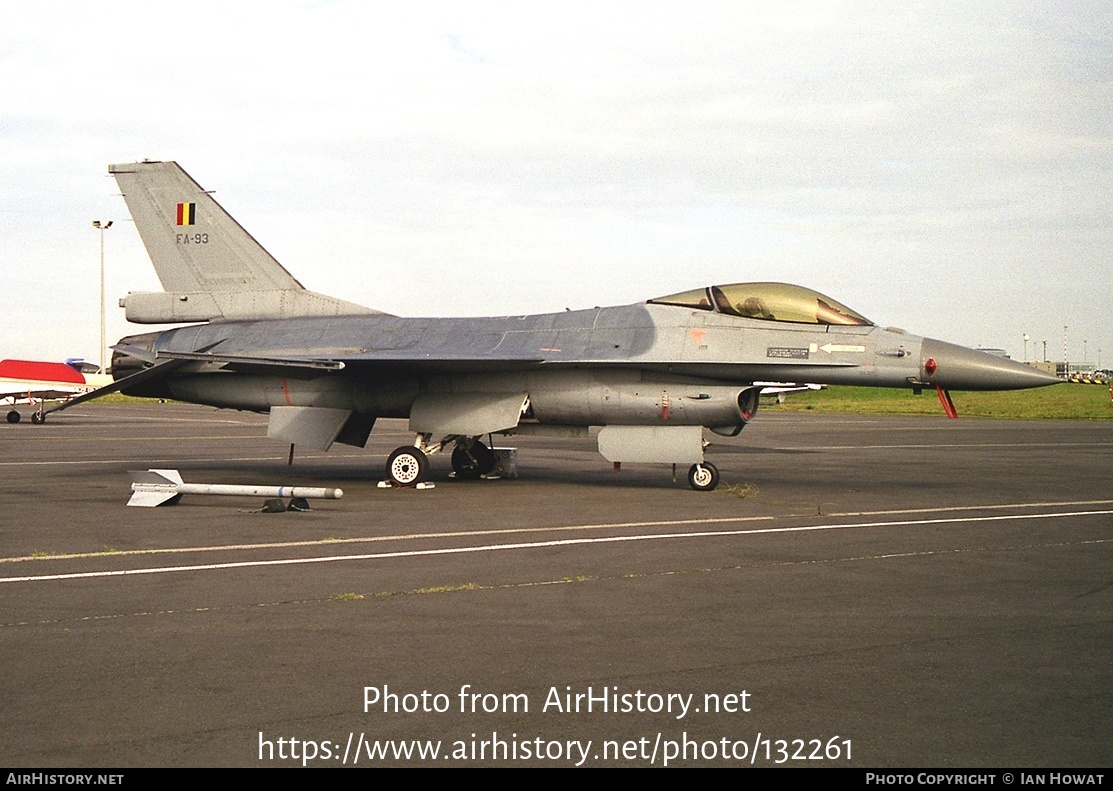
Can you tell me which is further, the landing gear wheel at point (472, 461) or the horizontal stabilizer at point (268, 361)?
the landing gear wheel at point (472, 461)

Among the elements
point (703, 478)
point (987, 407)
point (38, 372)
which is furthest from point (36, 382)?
point (987, 407)

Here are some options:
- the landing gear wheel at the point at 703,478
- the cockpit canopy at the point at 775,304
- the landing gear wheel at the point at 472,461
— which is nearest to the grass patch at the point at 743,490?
the landing gear wheel at the point at 703,478

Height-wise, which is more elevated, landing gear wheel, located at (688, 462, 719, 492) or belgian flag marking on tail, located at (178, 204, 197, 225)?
belgian flag marking on tail, located at (178, 204, 197, 225)

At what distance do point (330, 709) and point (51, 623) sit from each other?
2832 millimetres

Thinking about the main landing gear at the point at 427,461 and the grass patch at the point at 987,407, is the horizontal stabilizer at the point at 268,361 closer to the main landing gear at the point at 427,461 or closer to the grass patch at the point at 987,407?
the main landing gear at the point at 427,461

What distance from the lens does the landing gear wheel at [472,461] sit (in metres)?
17.8

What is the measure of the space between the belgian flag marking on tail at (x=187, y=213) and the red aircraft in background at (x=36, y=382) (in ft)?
69.2

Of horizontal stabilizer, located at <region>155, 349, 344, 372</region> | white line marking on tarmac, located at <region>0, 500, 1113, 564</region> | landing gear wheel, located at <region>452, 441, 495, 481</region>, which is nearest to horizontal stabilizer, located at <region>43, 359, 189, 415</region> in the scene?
horizontal stabilizer, located at <region>155, 349, 344, 372</region>

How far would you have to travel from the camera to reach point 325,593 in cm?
784

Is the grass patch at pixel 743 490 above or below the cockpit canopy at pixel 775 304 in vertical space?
below

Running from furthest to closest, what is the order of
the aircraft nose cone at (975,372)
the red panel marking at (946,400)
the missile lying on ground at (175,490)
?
1. the red panel marking at (946,400)
2. the aircraft nose cone at (975,372)
3. the missile lying on ground at (175,490)

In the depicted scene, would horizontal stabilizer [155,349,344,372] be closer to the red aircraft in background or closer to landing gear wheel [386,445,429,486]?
landing gear wheel [386,445,429,486]

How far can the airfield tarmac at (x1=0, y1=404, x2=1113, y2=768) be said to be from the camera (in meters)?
4.68
